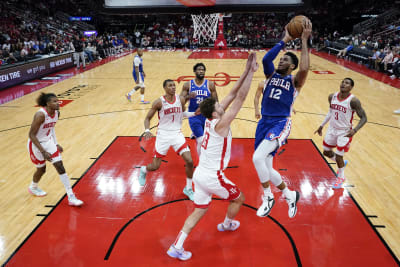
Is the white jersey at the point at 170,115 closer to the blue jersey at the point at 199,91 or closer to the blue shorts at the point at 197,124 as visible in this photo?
the blue shorts at the point at 197,124

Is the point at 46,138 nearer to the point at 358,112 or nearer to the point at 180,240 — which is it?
the point at 180,240

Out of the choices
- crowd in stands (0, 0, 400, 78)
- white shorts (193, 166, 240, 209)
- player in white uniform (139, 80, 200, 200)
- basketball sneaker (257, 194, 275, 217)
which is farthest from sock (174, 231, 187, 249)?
crowd in stands (0, 0, 400, 78)

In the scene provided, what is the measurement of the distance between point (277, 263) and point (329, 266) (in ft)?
1.90

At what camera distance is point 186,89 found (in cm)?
550

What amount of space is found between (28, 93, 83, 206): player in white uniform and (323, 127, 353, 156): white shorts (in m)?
4.10

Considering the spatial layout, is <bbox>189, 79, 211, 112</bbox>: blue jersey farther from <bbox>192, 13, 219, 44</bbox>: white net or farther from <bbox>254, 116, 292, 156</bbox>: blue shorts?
<bbox>192, 13, 219, 44</bbox>: white net

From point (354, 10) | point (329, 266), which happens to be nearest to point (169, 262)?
point (329, 266)

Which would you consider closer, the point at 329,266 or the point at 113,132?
the point at 329,266

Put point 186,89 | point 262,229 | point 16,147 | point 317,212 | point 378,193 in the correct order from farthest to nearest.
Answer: point 16,147, point 186,89, point 378,193, point 317,212, point 262,229

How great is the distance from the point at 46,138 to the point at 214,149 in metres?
2.60

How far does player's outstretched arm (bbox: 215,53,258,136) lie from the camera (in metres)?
3.13

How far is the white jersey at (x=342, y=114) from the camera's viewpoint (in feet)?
15.8

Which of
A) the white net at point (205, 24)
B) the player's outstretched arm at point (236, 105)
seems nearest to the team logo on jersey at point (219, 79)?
the white net at point (205, 24)

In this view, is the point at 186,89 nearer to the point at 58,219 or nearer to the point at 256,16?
the point at 58,219
